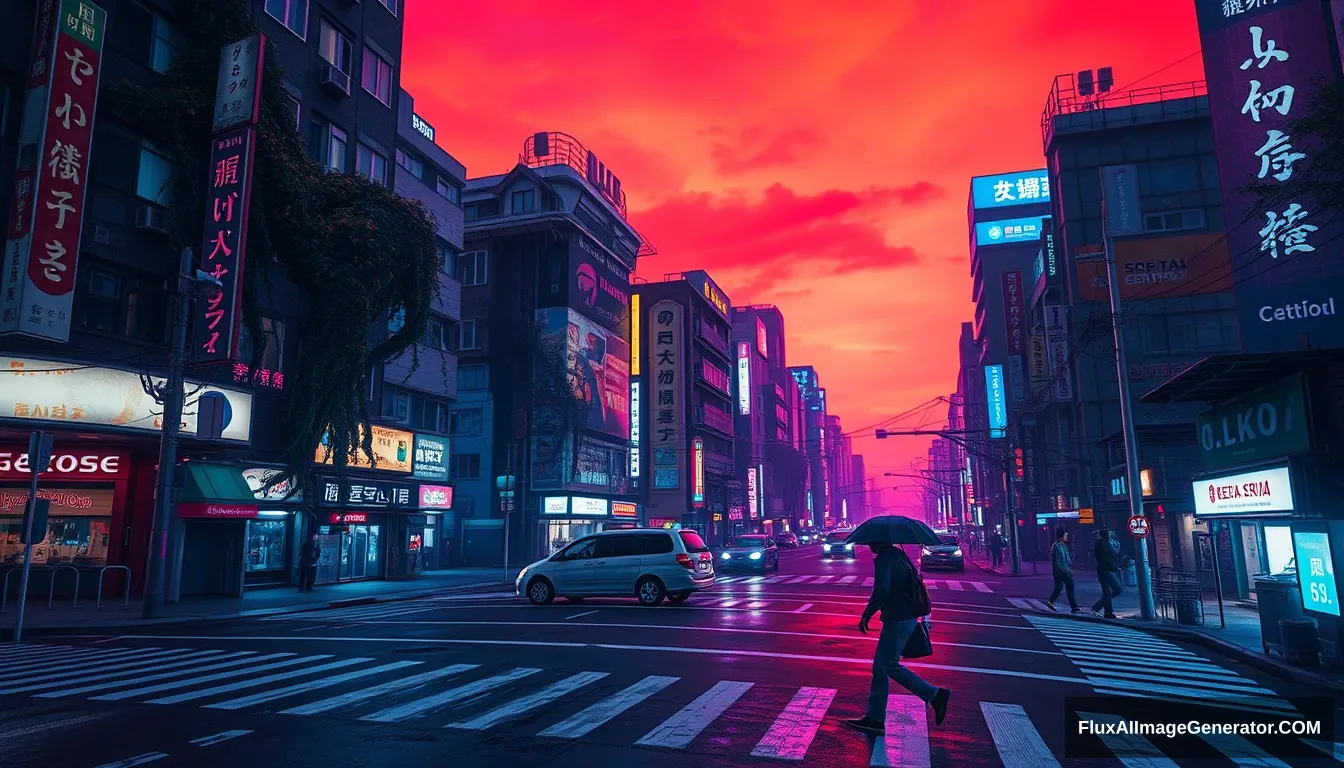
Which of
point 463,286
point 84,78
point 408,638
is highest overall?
point 463,286

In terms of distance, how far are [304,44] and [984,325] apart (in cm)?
9161

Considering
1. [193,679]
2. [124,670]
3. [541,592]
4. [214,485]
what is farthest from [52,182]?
[541,592]

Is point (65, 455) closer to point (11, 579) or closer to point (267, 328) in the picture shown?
point (11, 579)

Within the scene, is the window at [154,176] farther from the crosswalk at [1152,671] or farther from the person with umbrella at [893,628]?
the crosswalk at [1152,671]

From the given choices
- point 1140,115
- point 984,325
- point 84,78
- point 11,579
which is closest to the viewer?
point 84,78

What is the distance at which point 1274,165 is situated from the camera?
22297 millimetres

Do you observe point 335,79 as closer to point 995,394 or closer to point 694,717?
point 694,717

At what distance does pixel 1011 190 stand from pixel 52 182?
111049 mm

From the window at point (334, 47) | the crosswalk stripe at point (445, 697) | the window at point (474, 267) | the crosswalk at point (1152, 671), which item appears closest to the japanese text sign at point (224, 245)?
the window at point (334, 47)

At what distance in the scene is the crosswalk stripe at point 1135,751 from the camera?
6.67 m

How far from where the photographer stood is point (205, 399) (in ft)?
73.3

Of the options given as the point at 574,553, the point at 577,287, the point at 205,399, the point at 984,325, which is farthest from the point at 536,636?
the point at 984,325

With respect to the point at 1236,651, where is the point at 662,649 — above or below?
above

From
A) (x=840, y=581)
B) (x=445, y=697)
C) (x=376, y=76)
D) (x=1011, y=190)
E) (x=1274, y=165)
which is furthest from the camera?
(x=1011, y=190)
